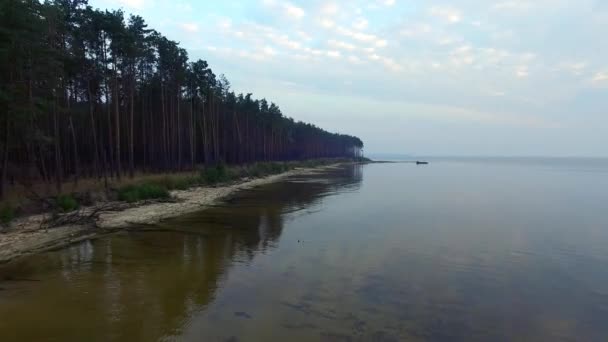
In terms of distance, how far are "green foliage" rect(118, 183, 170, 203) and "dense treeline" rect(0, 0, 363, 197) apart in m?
3.34

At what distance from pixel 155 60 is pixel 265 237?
31082 mm

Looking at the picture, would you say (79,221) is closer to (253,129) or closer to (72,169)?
(72,169)

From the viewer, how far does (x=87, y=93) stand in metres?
30.9

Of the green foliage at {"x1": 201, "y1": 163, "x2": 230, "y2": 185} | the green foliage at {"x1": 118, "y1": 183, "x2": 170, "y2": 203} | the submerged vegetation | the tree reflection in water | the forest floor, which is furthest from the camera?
the green foliage at {"x1": 201, "y1": 163, "x2": 230, "y2": 185}

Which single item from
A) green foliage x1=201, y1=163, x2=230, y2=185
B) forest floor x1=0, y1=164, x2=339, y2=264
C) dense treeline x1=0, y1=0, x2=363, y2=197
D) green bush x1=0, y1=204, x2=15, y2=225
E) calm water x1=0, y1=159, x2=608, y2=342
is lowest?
calm water x1=0, y1=159, x2=608, y2=342

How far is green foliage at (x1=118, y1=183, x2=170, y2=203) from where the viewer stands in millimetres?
25469

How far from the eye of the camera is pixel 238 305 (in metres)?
9.52

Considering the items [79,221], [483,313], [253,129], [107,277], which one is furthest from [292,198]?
[253,129]

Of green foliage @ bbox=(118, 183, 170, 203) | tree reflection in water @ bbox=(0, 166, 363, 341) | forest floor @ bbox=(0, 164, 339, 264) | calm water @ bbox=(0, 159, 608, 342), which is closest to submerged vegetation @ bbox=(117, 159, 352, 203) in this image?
green foliage @ bbox=(118, 183, 170, 203)

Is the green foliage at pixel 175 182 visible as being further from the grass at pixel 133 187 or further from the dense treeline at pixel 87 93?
the dense treeline at pixel 87 93

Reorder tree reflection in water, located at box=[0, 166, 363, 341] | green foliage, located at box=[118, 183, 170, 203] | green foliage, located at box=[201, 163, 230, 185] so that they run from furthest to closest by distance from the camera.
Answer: green foliage, located at box=[201, 163, 230, 185], green foliage, located at box=[118, 183, 170, 203], tree reflection in water, located at box=[0, 166, 363, 341]

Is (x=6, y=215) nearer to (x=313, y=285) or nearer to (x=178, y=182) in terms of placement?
(x=313, y=285)

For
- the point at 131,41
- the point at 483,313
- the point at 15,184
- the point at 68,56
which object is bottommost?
the point at 483,313

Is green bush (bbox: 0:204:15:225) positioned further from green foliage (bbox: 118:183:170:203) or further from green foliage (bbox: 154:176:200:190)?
green foliage (bbox: 154:176:200:190)
